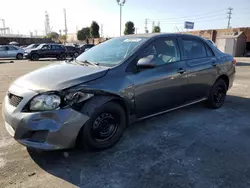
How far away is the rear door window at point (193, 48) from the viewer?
415 centimetres

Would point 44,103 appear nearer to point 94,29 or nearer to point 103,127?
point 103,127

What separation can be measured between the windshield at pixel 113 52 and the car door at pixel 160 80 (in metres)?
0.22

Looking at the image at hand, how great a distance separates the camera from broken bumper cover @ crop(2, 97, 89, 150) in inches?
101

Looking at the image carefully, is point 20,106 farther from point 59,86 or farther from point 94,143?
point 94,143

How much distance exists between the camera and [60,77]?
9.62 ft

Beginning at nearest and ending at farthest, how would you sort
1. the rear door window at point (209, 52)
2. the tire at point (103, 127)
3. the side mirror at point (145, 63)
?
the tire at point (103, 127), the side mirror at point (145, 63), the rear door window at point (209, 52)

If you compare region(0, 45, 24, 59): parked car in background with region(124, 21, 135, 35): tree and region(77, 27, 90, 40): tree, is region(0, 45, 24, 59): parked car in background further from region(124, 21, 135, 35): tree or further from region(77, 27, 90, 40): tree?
region(77, 27, 90, 40): tree

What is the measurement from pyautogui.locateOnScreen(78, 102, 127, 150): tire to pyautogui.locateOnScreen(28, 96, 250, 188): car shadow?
0.47ft

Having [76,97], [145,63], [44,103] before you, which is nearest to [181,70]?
[145,63]

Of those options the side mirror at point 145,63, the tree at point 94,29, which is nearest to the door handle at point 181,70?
the side mirror at point 145,63

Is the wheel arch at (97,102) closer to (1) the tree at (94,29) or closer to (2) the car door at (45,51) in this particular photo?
(2) the car door at (45,51)

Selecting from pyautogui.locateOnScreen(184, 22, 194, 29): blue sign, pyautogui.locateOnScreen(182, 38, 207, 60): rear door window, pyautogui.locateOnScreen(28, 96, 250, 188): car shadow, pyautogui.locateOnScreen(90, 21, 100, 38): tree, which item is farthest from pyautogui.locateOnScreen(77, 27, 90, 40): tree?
pyautogui.locateOnScreen(28, 96, 250, 188): car shadow

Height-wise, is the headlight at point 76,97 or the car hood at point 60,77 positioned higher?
the car hood at point 60,77

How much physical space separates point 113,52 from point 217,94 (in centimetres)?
273
